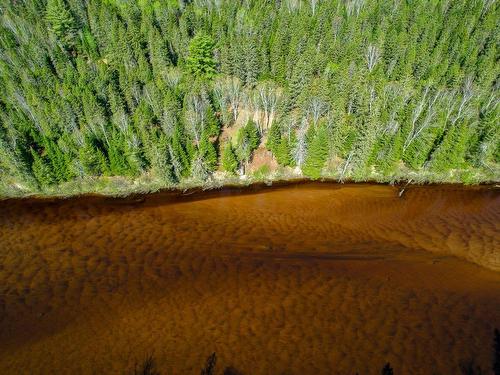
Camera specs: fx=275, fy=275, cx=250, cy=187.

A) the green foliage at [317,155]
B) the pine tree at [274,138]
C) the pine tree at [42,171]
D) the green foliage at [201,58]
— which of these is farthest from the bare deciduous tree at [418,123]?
the pine tree at [42,171]

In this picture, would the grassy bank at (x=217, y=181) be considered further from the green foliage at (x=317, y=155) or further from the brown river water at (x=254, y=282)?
the brown river water at (x=254, y=282)

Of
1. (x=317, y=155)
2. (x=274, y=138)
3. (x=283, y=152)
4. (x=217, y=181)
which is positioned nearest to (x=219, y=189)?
(x=217, y=181)

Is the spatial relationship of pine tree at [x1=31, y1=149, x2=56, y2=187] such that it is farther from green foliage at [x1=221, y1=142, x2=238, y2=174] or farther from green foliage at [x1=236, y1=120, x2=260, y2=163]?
green foliage at [x1=236, y1=120, x2=260, y2=163]

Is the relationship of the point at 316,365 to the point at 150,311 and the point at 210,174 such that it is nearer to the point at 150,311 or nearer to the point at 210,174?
the point at 150,311

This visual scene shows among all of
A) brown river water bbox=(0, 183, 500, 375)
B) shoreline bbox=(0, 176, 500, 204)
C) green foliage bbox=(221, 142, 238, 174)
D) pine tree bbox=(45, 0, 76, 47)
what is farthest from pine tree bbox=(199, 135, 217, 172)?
pine tree bbox=(45, 0, 76, 47)

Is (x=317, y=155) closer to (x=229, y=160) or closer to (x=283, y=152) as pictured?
(x=283, y=152)

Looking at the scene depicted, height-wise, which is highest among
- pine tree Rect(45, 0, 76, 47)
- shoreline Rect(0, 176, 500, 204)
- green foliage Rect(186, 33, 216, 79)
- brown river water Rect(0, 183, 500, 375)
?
pine tree Rect(45, 0, 76, 47)
